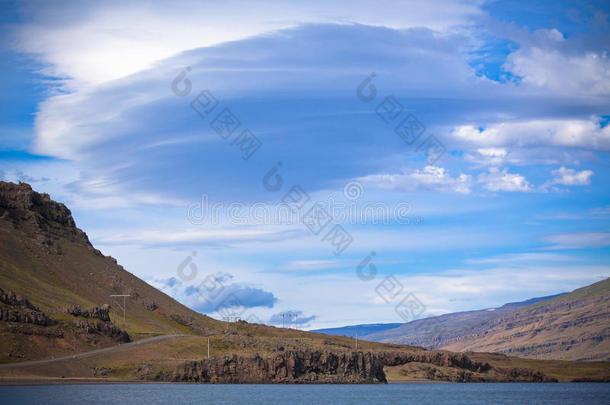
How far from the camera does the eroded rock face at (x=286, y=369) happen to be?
6486 inches

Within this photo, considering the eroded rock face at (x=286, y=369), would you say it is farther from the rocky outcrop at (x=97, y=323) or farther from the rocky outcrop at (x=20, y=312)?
the rocky outcrop at (x=20, y=312)

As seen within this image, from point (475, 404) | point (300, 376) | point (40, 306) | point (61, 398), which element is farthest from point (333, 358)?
point (61, 398)

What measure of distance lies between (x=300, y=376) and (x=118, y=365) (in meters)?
46.3

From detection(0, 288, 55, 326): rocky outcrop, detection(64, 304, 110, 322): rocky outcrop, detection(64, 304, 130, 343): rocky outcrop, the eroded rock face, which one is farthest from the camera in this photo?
detection(64, 304, 110, 322): rocky outcrop

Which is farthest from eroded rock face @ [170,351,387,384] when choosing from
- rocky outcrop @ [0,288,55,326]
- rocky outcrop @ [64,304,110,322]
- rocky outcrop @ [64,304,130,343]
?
rocky outcrop @ [64,304,110,322]

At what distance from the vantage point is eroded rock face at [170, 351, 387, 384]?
165 metres

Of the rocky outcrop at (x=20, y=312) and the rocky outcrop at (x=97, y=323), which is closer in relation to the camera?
the rocky outcrop at (x=20, y=312)

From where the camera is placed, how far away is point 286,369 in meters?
174

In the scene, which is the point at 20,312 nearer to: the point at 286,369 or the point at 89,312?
the point at 89,312

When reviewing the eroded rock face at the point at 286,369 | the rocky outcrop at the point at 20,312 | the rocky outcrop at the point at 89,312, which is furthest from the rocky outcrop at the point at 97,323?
the eroded rock face at the point at 286,369

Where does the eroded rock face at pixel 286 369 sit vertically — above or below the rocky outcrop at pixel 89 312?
below

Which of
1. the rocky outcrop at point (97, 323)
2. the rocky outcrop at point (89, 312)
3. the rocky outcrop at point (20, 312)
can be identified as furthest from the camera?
the rocky outcrop at point (89, 312)

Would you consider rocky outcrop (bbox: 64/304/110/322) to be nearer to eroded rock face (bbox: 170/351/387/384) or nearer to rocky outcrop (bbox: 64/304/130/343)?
rocky outcrop (bbox: 64/304/130/343)

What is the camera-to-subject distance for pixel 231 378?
166875 millimetres
